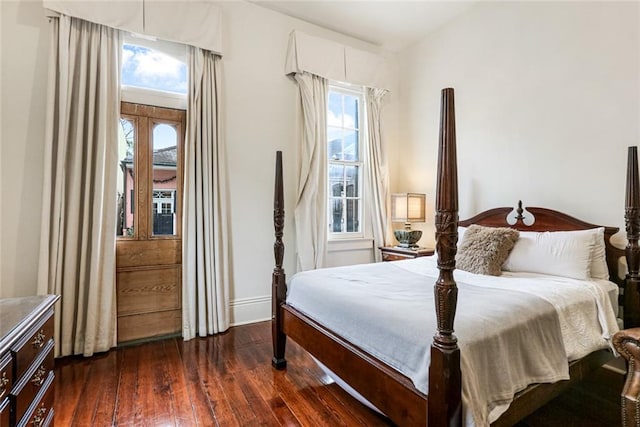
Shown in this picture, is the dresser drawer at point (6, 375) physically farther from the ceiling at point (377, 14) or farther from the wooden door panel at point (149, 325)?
the ceiling at point (377, 14)

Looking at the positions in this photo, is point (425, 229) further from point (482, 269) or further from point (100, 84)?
point (100, 84)

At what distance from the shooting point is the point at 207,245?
3.12 meters

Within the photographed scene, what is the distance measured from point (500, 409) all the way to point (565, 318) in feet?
2.53

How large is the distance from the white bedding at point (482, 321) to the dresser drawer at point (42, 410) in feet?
4.35

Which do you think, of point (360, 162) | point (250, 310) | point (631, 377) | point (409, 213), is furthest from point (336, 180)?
point (631, 377)

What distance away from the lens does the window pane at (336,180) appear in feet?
13.4

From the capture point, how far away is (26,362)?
4.14 ft

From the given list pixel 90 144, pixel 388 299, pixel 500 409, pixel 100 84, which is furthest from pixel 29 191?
pixel 500 409

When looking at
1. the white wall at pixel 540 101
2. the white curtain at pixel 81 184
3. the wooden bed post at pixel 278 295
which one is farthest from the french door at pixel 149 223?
the white wall at pixel 540 101

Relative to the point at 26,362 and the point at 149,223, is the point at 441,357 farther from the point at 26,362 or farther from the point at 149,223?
the point at 149,223

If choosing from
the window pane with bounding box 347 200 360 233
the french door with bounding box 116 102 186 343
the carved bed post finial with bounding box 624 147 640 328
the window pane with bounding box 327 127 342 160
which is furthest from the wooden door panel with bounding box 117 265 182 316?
the carved bed post finial with bounding box 624 147 640 328

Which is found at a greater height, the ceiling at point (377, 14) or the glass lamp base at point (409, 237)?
the ceiling at point (377, 14)

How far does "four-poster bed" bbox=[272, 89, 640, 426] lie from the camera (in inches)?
47.4

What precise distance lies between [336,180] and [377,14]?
1.88 m
